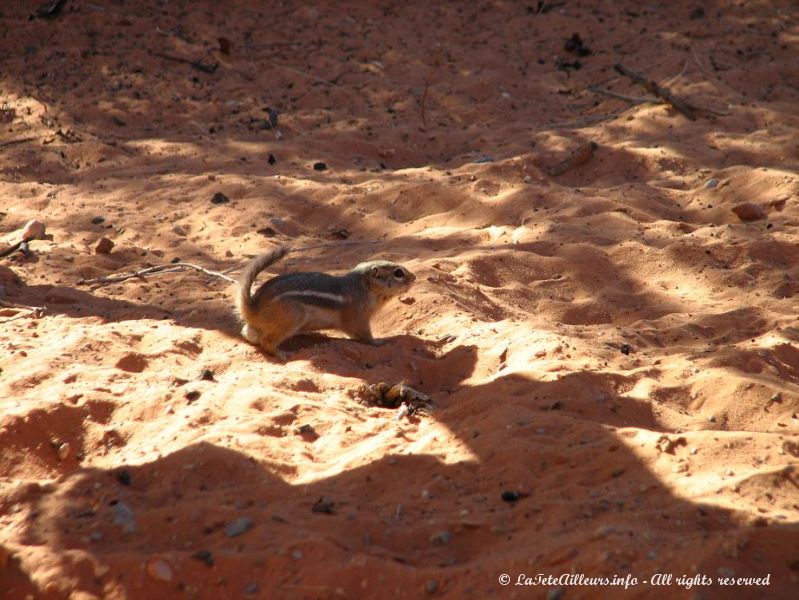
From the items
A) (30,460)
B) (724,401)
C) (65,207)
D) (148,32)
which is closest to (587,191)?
(724,401)

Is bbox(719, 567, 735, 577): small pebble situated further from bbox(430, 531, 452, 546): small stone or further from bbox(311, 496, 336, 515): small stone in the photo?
bbox(311, 496, 336, 515): small stone

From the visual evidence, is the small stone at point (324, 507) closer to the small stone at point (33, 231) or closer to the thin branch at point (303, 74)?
the small stone at point (33, 231)

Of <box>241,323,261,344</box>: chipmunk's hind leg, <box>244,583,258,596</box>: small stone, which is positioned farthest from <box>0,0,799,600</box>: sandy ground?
<box>241,323,261,344</box>: chipmunk's hind leg

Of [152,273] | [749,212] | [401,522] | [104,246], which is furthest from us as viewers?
[749,212]

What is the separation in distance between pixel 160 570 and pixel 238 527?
32cm

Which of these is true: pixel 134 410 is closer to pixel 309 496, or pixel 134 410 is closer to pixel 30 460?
pixel 30 460

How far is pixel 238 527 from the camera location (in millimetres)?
3051

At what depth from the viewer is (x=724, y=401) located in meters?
3.97

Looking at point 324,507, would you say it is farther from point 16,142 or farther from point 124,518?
point 16,142

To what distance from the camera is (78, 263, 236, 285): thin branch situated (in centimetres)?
580

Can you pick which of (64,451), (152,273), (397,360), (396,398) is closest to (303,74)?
(152,273)

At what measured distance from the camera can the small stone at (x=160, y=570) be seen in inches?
111

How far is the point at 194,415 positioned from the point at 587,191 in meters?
4.55

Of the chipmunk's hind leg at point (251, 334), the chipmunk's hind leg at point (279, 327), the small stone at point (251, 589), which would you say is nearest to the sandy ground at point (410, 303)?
the small stone at point (251, 589)
